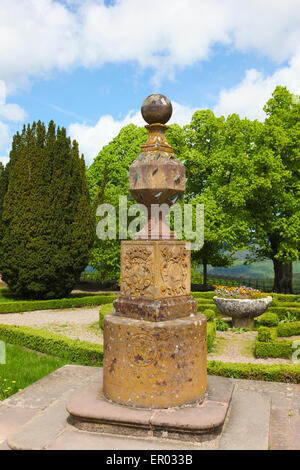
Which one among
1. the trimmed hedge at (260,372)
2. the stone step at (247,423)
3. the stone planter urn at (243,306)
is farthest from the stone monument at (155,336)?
the stone planter urn at (243,306)

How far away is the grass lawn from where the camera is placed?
6508 mm

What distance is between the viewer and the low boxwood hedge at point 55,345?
8.16 m

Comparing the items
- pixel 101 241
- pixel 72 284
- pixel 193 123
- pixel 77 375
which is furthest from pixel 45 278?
pixel 193 123

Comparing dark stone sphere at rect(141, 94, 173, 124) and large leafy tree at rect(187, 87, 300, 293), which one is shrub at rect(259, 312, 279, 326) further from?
dark stone sphere at rect(141, 94, 173, 124)

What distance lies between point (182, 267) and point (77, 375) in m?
3.00

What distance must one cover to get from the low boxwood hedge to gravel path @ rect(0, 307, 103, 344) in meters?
1.72

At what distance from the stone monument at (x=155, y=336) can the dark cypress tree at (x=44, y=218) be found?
1263 cm

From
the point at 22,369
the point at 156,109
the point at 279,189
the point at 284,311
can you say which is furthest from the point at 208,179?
the point at 156,109

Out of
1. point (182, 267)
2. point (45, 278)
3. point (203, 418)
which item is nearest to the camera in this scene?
point (203, 418)

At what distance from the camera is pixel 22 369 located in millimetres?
7348

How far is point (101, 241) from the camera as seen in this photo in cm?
2184

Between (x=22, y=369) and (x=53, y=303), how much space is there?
968 cm

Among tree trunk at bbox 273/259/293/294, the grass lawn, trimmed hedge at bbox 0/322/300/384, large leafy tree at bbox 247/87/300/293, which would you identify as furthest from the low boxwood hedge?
tree trunk at bbox 273/259/293/294
